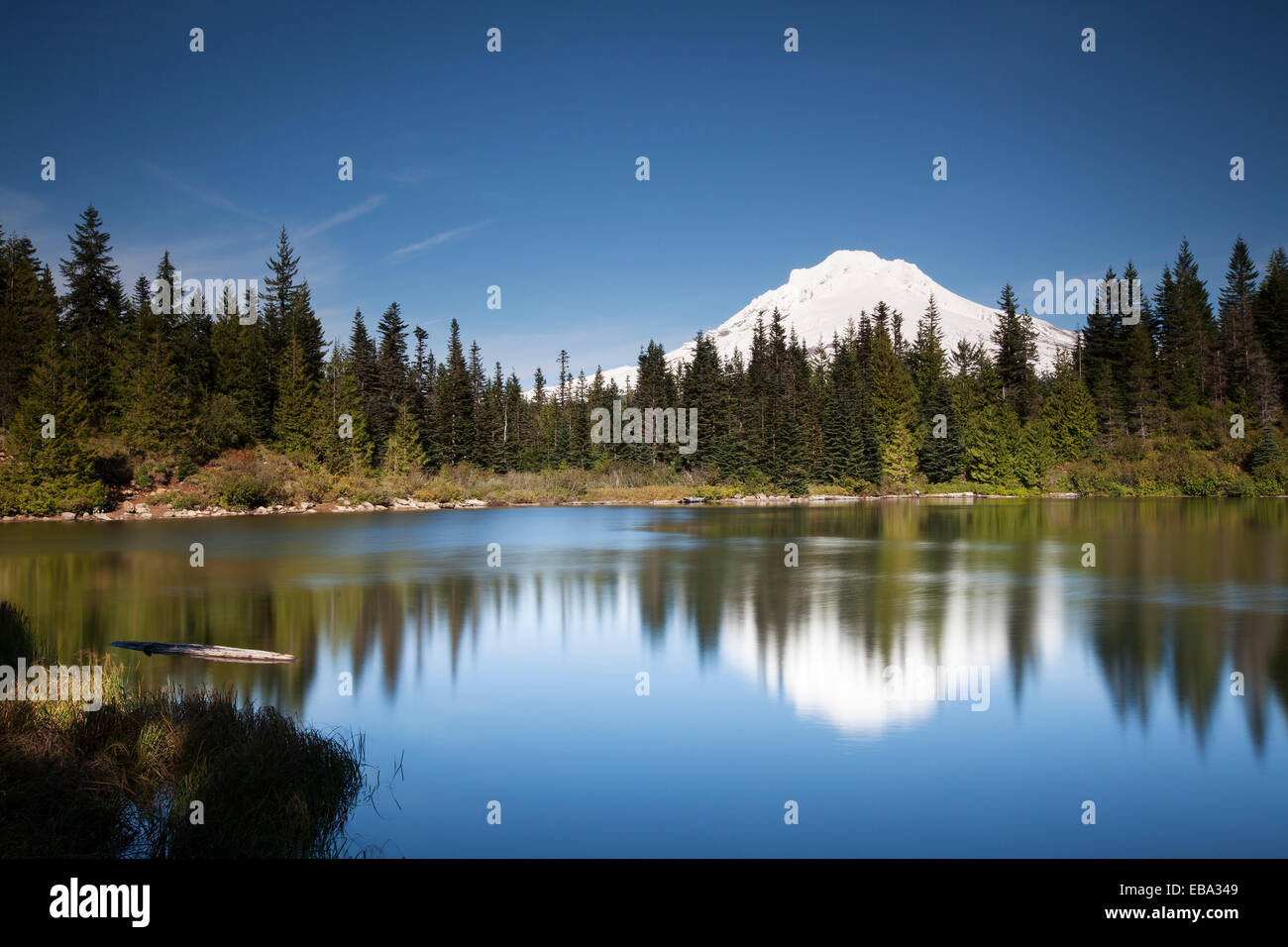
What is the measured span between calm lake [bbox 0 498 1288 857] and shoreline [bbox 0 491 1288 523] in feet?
68.4

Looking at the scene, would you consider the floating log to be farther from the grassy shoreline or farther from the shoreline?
the grassy shoreline

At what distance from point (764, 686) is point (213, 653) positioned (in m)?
7.35

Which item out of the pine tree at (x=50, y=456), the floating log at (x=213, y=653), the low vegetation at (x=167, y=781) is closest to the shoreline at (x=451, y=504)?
the pine tree at (x=50, y=456)

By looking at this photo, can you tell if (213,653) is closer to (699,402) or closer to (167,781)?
(167,781)

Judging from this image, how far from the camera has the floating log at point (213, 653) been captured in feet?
34.8

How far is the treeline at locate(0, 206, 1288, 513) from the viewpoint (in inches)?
1880

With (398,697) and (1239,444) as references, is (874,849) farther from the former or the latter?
(1239,444)

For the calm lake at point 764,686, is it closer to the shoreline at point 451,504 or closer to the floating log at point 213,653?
the floating log at point 213,653

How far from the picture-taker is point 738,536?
30859 mm

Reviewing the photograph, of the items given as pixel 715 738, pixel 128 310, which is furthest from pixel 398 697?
pixel 128 310

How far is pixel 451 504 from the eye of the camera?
56.2m

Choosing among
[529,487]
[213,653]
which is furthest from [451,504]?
[213,653]

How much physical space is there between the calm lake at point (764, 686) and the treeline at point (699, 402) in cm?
2720
